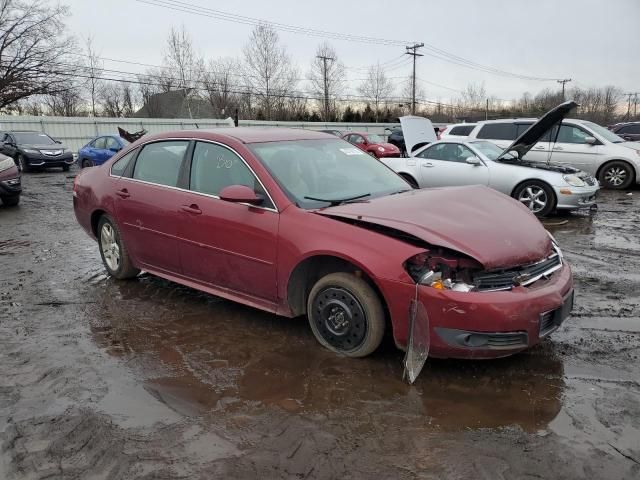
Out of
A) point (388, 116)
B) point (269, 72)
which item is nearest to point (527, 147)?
point (269, 72)

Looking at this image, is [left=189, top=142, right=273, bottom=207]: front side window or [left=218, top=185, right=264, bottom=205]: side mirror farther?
[left=189, top=142, right=273, bottom=207]: front side window

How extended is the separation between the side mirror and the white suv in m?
9.99

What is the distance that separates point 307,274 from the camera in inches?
154

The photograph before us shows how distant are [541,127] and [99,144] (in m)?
16.3

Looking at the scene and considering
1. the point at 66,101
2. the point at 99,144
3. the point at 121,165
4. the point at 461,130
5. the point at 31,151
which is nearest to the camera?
the point at 121,165

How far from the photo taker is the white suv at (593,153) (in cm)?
1268

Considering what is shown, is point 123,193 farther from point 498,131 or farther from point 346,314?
point 498,131

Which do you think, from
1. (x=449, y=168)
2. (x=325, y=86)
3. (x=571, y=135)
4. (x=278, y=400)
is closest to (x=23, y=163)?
(x=449, y=168)

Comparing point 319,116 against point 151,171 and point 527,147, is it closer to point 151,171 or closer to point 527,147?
point 527,147

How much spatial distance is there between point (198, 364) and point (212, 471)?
1251 millimetres

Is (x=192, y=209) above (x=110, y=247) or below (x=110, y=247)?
above

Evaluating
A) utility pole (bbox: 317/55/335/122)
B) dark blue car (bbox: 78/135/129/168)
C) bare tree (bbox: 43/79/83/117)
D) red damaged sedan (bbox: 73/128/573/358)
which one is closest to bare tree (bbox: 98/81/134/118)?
bare tree (bbox: 43/79/83/117)

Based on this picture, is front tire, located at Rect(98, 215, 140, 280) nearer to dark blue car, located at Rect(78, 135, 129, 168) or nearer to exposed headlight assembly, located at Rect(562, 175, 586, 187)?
exposed headlight assembly, located at Rect(562, 175, 586, 187)

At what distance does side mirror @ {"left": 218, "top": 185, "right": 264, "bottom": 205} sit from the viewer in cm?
392
